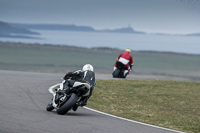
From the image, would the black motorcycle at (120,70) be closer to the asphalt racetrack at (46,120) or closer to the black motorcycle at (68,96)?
the asphalt racetrack at (46,120)

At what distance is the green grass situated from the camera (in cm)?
1450

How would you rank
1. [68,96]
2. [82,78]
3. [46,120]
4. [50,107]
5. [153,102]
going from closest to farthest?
[46,120]
[68,96]
[82,78]
[50,107]
[153,102]

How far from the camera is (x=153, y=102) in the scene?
18.1 metres

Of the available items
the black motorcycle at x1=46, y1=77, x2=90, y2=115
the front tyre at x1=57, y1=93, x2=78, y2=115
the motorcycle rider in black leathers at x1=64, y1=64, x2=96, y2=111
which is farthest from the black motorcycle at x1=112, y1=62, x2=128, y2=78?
the front tyre at x1=57, y1=93, x2=78, y2=115

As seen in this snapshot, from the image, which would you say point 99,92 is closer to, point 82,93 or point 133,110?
point 133,110

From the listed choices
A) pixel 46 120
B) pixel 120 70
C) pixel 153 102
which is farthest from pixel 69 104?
pixel 120 70

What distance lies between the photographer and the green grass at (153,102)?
14500 millimetres

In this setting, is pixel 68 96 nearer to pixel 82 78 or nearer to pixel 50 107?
pixel 82 78

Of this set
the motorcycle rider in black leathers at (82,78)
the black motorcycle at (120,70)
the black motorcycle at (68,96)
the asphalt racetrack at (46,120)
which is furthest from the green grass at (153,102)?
→ the black motorcycle at (68,96)

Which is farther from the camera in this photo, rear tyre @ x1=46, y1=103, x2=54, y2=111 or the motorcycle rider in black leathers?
rear tyre @ x1=46, y1=103, x2=54, y2=111

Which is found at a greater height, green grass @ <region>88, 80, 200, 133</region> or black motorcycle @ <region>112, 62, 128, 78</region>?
black motorcycle @ <region>112, 62, 128, 78</region>

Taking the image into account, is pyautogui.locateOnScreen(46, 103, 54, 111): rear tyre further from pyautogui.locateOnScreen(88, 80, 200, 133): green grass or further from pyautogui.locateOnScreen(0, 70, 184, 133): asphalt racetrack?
pyautogui.locateOnScreen(88, 80, 200, 133): green grass

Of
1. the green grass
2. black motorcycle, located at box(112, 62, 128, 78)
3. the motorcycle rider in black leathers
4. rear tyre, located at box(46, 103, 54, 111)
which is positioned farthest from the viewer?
black motorcycle, located at box(112, 62, 128, 78)

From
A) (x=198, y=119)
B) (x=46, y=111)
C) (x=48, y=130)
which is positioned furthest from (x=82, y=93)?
(x=198, y=119)
